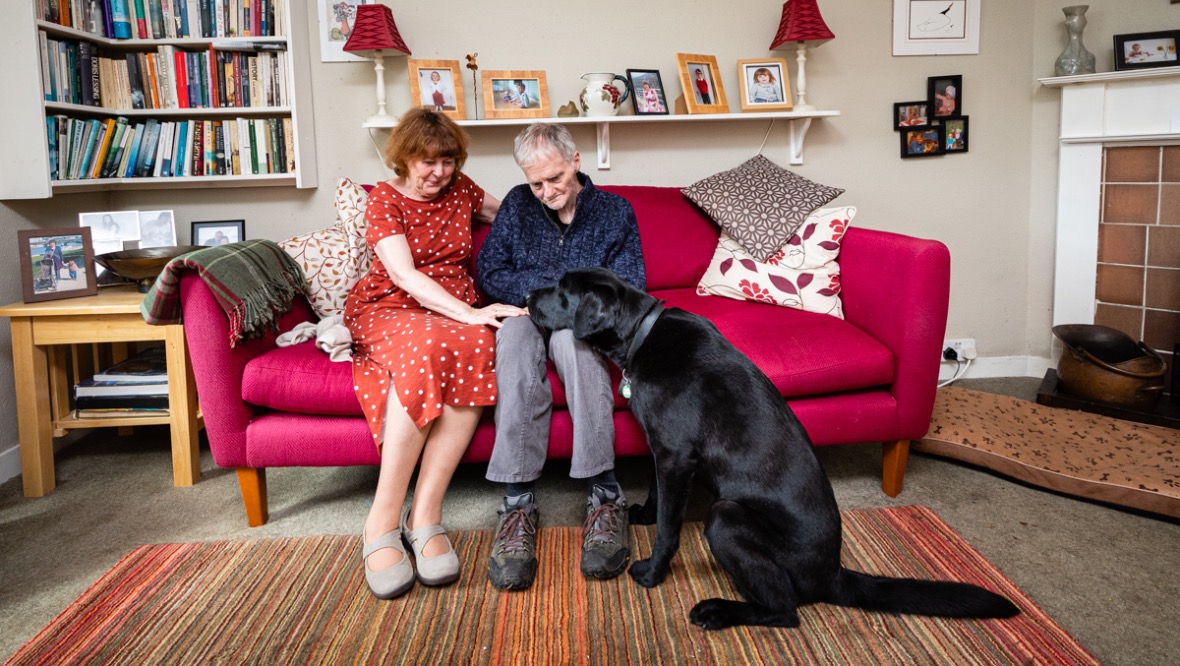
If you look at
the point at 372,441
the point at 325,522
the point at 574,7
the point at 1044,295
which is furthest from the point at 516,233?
the point at 1044,295

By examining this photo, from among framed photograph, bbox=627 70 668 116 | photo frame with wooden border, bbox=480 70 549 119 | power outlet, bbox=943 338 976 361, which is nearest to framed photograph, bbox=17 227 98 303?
photo frame with wooden border, bbox=480 70 549 119

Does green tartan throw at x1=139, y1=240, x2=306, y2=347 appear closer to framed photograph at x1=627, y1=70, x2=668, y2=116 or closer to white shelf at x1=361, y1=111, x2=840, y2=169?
white shelf at x1=361, y1=111, x2=840, y2=169

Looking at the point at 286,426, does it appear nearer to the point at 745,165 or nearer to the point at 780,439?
the point at 780,439

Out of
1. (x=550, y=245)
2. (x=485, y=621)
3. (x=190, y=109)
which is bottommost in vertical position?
(x=485, y=621)

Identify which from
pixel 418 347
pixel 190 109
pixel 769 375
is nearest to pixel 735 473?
pixel 769 375

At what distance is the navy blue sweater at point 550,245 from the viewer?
2.12 meters

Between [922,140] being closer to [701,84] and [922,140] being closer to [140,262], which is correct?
[701,84]

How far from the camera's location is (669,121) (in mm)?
2979

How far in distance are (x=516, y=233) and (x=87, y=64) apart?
1612mm

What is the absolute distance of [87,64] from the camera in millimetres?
2545

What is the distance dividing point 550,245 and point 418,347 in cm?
55

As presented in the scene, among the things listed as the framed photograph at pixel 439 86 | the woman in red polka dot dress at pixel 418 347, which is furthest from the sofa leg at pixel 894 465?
the framed photograph at pixel 439 86

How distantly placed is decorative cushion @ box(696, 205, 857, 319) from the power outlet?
114 cm

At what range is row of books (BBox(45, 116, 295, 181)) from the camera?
2.61 m
